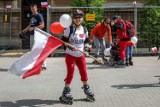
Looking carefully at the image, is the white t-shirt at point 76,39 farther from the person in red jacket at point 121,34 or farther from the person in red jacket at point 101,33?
the person in red jacket at point 101,33

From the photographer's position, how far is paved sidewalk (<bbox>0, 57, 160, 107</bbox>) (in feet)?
28.8

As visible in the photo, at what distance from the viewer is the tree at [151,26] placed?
61.7 feet

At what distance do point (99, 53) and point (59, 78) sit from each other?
5.00 meters

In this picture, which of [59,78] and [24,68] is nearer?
[24,68]

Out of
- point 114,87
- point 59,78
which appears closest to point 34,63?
point 114,87

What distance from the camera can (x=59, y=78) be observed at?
1207 cm

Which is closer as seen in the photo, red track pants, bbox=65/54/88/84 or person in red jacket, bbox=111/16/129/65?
red track pants, bbox=65/54/88/84

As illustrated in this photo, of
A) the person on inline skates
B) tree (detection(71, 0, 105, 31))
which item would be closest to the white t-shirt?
the person on inline skates

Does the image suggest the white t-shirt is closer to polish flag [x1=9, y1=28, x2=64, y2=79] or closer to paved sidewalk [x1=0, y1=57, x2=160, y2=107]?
polish flag [x1=9, y1=28, x2=64, y2=79]

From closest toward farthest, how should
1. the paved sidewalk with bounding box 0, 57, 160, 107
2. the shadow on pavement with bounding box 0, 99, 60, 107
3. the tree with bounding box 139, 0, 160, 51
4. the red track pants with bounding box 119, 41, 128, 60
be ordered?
the shadow on pavement with bounding box 0, 99, 60, 107 < the paved sidewalk with bounding box 0, 57, 160, 107 < the red track pants with bounding box 119, 41, 128, 60 < the tree with bounding box 139, 0, 160, 51

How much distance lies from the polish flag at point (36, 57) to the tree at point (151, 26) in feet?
34.6

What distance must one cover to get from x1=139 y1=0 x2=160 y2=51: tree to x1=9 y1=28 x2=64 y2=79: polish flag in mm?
10557

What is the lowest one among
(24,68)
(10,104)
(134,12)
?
(10,104)

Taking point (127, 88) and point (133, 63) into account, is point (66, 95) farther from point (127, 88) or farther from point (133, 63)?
point (133, 63)
